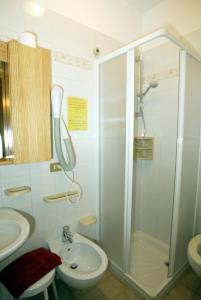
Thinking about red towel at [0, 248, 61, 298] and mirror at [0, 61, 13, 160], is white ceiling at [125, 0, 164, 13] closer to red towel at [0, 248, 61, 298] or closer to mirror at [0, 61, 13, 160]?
mirror at [0, 61, 13, 160]

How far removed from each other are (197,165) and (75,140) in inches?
46.9

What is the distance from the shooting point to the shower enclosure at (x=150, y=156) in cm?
143

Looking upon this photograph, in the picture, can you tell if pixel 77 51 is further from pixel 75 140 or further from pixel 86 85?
pixel 75 140

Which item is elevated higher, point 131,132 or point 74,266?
point 131,132

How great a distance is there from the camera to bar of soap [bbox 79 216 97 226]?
65.9 inches

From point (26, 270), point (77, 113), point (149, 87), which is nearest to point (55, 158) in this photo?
point (77, 113)

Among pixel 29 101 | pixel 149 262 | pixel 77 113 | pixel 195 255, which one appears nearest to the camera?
pixel 29 101

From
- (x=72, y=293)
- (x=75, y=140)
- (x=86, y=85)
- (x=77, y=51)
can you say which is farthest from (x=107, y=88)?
(x=72, y=293)

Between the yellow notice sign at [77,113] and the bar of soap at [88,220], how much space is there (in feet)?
2.81

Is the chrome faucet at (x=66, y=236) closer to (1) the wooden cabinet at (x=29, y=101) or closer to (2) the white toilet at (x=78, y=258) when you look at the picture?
(2) the white toilet at (x=78, y=258)

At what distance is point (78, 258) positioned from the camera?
1.49 m

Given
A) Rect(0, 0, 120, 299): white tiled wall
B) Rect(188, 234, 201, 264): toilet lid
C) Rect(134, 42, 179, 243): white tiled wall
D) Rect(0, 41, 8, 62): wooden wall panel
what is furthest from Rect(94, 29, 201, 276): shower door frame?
Rect(0, 41, 8, 62): wooden wall panel

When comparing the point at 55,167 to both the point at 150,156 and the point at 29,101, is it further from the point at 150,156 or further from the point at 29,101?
the point at 150,156

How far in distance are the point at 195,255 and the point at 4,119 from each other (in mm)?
1662
